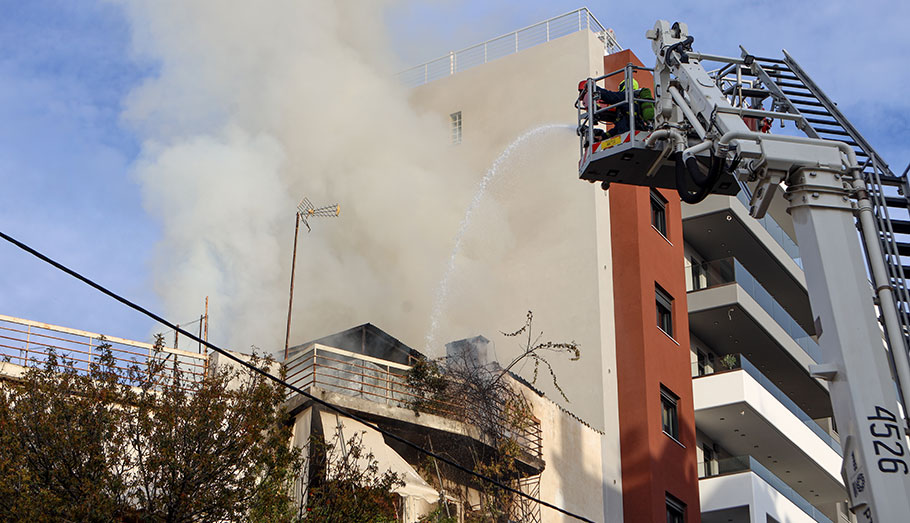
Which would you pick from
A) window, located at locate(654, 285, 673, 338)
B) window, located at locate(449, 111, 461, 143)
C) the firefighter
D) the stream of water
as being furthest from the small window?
the firefighter

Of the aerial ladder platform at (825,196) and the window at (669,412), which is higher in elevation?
the window at (669,412)

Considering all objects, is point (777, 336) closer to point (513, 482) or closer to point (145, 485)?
point (513, 482)

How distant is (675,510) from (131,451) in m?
13.5

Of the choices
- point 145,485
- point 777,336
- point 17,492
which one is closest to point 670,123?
point 145,485

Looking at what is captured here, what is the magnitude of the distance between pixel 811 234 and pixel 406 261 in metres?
18.2

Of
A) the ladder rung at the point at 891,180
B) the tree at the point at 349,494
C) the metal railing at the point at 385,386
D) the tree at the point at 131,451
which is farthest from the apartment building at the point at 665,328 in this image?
the ladder rung at the point at 891,180

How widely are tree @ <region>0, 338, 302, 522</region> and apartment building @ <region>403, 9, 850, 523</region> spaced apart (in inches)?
402

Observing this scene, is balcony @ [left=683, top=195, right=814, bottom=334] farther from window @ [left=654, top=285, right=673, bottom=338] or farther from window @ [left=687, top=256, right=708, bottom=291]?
window @ [left=654, top=285, right=673, bottom=338]

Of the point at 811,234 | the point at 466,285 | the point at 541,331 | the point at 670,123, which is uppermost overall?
the point at 466,285

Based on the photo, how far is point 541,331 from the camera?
23.7 m

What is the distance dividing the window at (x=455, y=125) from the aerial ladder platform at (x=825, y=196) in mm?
16017

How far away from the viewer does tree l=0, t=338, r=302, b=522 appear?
1193 centimetres

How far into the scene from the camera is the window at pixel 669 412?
24.0 meters

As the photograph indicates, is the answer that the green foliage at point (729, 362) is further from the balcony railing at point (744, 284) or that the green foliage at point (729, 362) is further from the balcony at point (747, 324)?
the balcony railing at point (744, 284)
